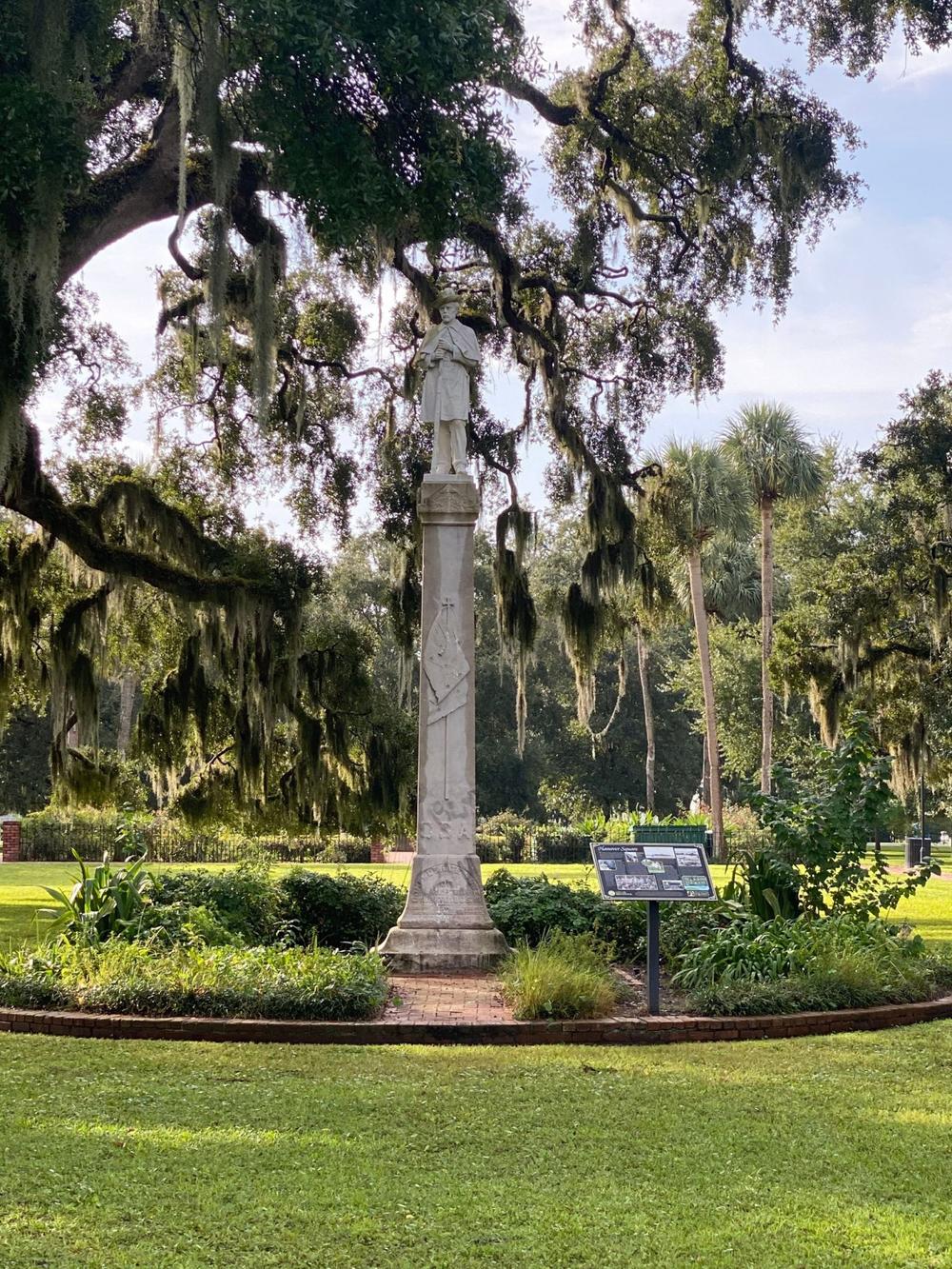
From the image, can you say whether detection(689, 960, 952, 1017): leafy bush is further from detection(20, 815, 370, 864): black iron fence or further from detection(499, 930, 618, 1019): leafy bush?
detection(20, 815, 370, 864): black iron fence

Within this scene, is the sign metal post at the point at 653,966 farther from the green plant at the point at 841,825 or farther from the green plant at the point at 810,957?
the green plant at the point at 841,825

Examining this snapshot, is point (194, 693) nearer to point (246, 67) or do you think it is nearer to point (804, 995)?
point (246, 67)

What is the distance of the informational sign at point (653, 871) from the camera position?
27.7 feet

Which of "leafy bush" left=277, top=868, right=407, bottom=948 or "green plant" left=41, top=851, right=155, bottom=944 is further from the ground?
"green plant" left=41, top=851, right=155, bottom=944

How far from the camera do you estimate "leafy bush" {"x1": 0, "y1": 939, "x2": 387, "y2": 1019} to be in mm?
8062

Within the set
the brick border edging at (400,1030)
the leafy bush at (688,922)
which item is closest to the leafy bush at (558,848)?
the leafy bush at (688,922)

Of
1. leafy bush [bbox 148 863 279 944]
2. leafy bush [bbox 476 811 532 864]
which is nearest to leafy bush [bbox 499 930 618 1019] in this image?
leafy bush [bbox 148 863 279 944]

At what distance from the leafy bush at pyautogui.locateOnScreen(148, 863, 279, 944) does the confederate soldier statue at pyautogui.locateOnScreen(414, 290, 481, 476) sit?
423cm

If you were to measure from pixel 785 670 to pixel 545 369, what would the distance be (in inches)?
343

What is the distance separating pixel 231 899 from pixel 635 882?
4390 mm

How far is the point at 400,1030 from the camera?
25.4 ft

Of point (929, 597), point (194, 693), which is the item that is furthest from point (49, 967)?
point (929, 597)

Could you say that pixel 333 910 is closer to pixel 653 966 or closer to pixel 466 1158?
pixel 653 966

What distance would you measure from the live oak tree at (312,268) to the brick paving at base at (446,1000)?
16.8 ft
